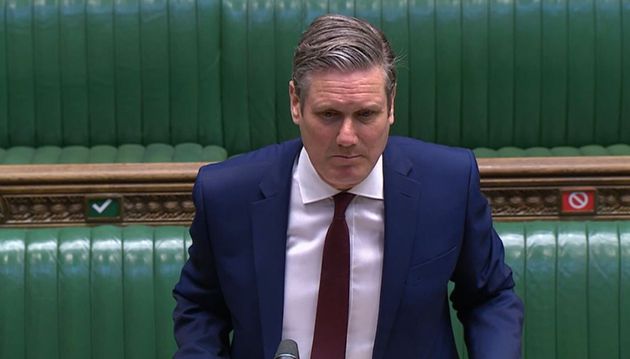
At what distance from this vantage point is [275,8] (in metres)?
3.14

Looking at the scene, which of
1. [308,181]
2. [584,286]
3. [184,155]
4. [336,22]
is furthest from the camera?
[184,155]

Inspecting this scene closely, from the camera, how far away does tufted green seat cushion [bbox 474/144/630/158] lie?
10.3 feet

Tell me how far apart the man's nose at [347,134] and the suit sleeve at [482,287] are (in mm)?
212

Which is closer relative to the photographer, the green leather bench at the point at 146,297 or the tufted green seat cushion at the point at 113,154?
the green leather bench at the point at 146,297

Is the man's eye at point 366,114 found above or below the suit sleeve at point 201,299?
above

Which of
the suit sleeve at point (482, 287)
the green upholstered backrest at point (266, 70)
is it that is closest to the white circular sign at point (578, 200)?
the green upholstered backrest at point (266, 70)

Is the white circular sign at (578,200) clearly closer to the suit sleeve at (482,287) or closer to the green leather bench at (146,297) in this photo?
the green leather bench at (146,297)

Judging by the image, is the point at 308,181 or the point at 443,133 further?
the point at 443,133

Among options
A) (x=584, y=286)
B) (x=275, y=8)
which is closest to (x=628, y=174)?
(x=584, y=286)

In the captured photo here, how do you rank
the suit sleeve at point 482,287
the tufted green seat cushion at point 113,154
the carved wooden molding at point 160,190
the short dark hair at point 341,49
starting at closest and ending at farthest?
the short dark hair at point 341,49, the suit sleeve at point 482,287, the carved wooden molding at point 160,190, the tufted green seat cushion at point 113,154

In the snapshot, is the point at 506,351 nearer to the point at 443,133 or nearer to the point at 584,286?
the point at 584,286

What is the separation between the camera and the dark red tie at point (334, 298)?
1439mm

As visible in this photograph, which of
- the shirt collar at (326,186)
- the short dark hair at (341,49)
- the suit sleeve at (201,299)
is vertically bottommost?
the suit sleeve at (201,299)

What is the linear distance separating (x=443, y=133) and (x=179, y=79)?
66 centimetres
